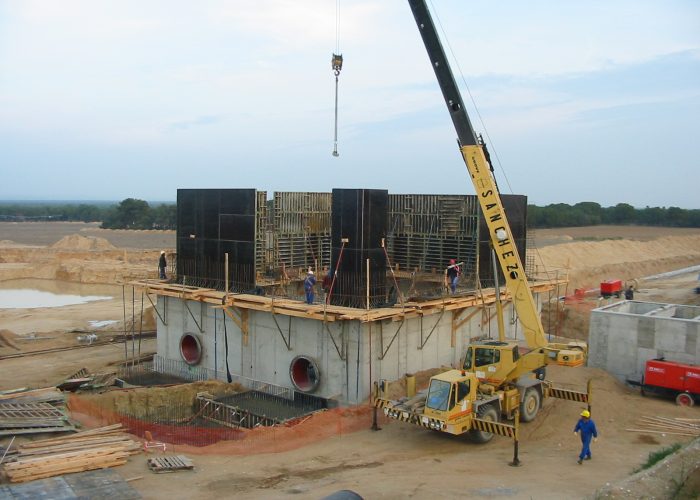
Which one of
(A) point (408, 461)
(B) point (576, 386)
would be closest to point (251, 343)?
(A) point (408, 461)

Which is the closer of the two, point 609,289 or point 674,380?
point 674,380

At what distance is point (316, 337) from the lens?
70.8ft

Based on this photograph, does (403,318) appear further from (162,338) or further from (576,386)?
(162,338)

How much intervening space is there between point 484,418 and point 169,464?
25.2 ft

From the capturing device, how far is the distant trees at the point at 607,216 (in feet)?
413

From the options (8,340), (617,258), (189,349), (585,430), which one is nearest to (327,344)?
(189,349)

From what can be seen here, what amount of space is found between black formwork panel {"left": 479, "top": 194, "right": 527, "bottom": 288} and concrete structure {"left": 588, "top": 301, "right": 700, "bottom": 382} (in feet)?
12.4

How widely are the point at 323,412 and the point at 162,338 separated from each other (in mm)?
10150

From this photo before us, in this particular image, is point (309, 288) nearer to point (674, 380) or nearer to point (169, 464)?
point (169, 464)

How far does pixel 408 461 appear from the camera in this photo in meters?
16.1

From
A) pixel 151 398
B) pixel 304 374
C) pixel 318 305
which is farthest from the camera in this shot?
pixel 304 374

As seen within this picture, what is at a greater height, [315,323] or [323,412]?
[315,323]

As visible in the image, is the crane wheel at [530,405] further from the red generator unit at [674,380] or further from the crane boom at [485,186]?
the red generator unit at [674,380]

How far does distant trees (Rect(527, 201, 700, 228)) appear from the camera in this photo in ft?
413
